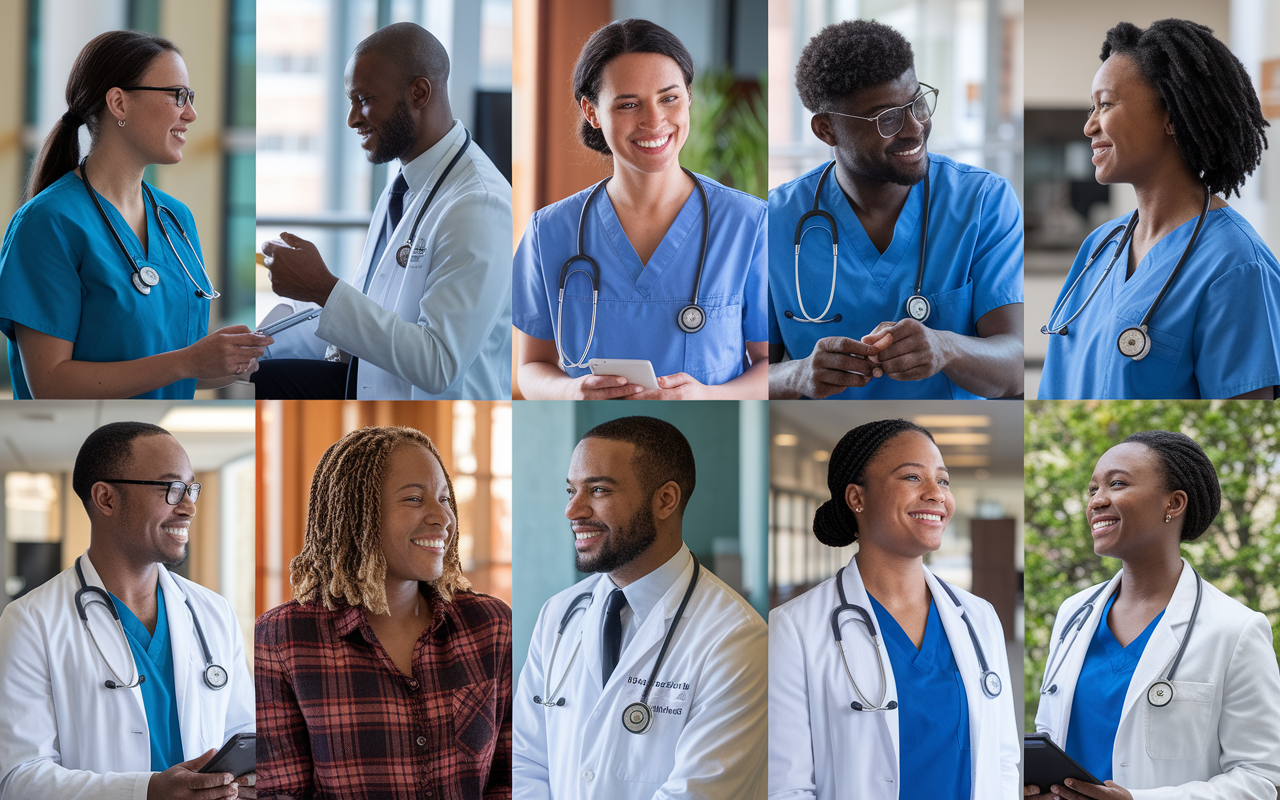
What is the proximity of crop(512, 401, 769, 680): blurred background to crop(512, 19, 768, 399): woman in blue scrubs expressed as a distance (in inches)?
2.0

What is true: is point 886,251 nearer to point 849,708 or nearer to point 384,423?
point 849,708

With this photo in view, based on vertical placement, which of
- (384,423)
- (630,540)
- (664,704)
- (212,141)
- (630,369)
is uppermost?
(212,141)

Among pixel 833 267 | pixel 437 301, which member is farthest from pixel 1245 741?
pixel 437 301

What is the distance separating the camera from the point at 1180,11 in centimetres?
228

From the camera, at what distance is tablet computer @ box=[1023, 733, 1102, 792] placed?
2.32m

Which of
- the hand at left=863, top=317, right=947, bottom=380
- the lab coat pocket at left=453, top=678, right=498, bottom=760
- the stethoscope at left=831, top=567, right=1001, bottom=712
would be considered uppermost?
the hand at left=863, top=317, right=947, bottom=380

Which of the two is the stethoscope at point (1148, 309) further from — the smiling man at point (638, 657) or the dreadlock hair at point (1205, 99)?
the smiling man at point (638, 657)

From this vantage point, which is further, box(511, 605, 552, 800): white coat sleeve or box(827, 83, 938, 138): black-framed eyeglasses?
box(511, 605, 552, 800): white coat sleeve

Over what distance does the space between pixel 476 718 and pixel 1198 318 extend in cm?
184

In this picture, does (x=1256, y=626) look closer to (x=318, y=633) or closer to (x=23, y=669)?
(x=318, y=633)

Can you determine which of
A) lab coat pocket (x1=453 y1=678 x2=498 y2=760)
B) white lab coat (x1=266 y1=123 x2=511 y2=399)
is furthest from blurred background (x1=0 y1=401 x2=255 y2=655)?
lab coat pocket (x1=453 y1=678 x2=498 y2=760)

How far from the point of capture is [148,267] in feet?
7.58

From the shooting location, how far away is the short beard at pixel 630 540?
2.35 metres

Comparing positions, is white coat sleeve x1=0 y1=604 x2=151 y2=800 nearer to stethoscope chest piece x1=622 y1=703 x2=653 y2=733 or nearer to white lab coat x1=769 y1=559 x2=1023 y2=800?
stethoscope chest piece x1=622 y1=703 x2=653 y2=733
